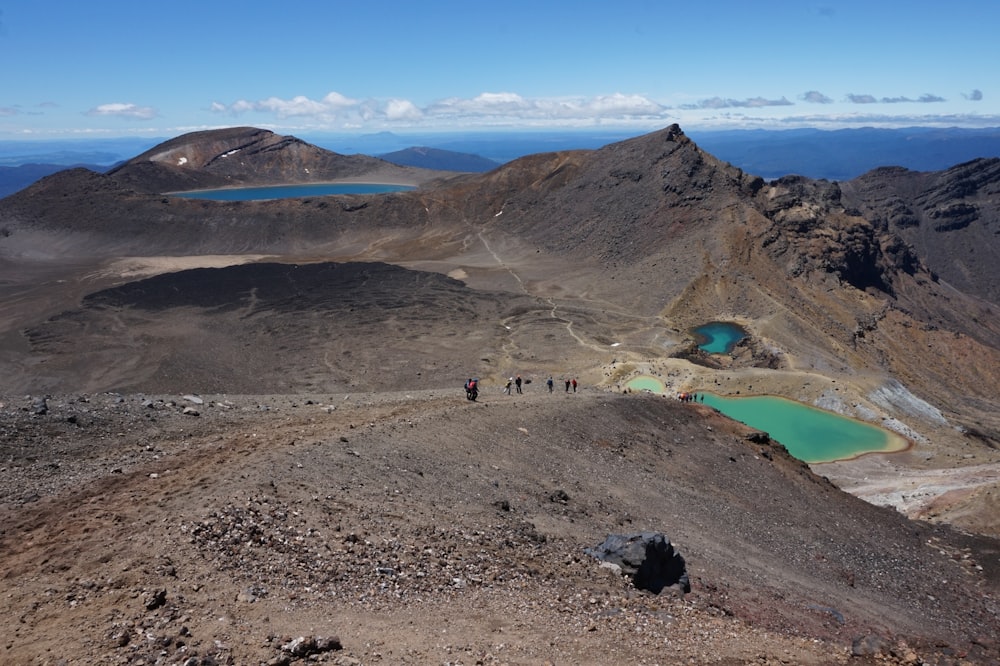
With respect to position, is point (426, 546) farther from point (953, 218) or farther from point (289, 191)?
point (953, 218)

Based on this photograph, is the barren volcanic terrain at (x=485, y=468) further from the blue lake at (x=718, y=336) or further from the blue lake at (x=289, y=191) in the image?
the blue lake at (x=289, y=191)

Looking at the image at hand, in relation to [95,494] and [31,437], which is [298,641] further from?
[31,437]

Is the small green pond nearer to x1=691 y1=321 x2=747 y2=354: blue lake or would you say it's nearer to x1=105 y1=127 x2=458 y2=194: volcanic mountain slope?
x1=691 y1=321 x2=747 y2=354: blue lake

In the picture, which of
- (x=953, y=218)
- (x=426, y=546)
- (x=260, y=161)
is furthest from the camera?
(x=260, y=161)

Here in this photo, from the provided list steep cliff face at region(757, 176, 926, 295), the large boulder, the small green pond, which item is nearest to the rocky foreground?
the large boulder

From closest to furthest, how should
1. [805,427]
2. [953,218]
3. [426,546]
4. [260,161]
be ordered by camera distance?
[426,546] → [805,427] → [953,218] → [260,161]

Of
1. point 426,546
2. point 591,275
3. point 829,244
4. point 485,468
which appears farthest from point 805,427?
point 829,244

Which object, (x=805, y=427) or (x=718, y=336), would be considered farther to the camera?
(x=718, y=336)

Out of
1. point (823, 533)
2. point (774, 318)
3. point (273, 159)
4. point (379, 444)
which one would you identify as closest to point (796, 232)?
point (774, 318)
